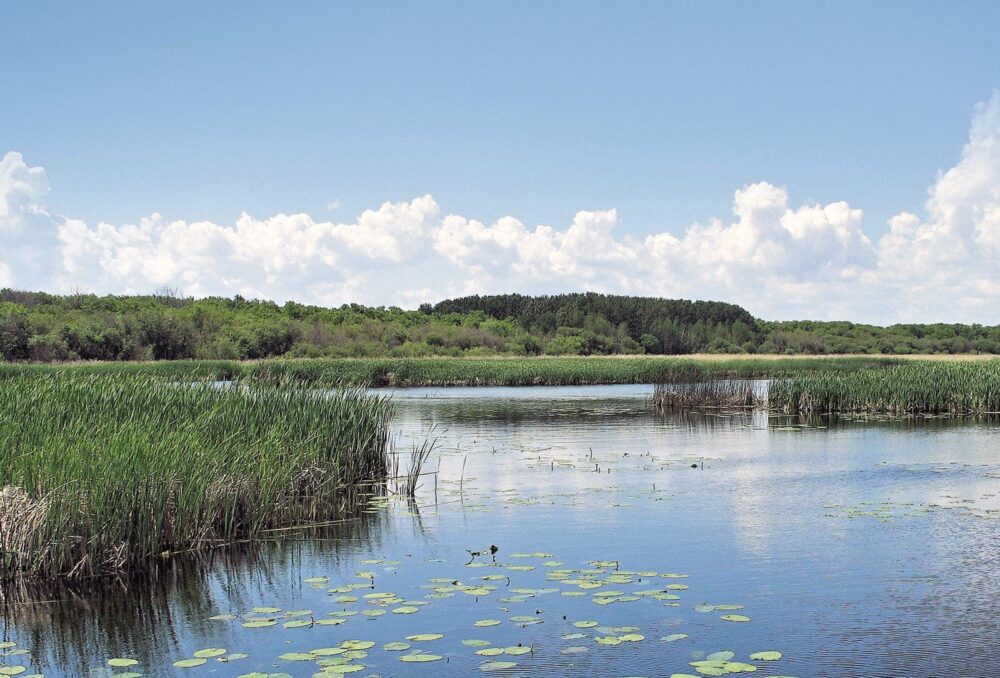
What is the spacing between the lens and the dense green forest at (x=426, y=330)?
73.1m

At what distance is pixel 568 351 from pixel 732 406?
2512 inches

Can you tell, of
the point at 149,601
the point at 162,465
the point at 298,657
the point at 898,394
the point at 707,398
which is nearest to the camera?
the point at 298,657

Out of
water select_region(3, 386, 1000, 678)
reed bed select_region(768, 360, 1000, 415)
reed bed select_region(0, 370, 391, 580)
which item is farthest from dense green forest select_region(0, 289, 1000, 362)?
water select_region(3, 386, 1000, 678)

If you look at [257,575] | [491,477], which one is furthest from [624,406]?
[257,575]

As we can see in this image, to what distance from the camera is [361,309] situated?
114 meters

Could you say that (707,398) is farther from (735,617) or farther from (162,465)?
(735,617)

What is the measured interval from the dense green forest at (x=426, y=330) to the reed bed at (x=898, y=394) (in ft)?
175

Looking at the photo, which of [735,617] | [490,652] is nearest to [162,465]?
[490,652]

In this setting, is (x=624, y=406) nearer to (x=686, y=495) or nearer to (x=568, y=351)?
(x=686, y=495)

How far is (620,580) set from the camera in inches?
351

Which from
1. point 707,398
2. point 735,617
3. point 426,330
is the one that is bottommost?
point 735,617

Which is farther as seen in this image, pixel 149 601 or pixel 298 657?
pixel 149 601

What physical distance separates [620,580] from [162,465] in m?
4.77

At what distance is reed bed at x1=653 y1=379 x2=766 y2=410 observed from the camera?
32.4m
